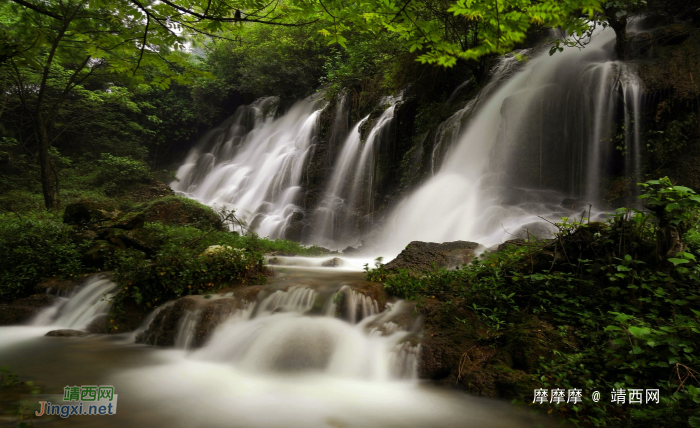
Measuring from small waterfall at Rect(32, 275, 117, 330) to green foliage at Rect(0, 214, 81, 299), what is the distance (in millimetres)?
733

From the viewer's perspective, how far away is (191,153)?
1019 inches

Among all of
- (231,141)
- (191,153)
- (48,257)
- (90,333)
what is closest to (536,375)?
(90,333)

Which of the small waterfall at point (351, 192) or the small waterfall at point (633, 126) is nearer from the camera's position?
the small waterfall at point (633, 126)

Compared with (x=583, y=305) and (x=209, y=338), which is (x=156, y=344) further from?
(x=583, y=305)

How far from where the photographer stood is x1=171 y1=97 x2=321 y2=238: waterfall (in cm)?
1595

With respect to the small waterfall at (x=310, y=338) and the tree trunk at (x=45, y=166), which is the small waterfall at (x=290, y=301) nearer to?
the small waterfall at (x=310, y=338)

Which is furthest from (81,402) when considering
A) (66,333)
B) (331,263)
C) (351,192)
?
(351,192)

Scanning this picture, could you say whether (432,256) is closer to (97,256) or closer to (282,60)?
(97,256)

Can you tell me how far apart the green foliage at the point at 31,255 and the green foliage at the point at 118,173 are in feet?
34.0

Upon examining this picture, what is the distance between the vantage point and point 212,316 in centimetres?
492

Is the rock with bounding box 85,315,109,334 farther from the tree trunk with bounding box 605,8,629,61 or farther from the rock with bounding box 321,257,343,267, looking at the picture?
the tree trunk with bounding box 605,8,629,61

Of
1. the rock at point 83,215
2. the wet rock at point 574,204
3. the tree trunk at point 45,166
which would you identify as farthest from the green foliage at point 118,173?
the wet rock at point 574,204

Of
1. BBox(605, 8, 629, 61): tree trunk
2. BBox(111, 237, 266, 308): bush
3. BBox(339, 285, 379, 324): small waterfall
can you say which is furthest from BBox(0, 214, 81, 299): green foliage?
BBox(605, 8, 629, 61): tree trunk

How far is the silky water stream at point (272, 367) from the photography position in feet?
10.3
